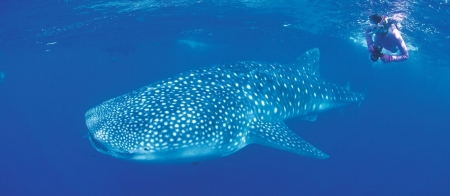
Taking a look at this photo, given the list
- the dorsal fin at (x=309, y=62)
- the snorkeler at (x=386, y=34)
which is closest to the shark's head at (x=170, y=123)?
the snorkeler at (x=386, y=34)

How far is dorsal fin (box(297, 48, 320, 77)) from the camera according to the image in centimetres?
943

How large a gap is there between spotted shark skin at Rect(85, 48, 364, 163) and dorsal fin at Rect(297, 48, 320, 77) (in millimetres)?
687

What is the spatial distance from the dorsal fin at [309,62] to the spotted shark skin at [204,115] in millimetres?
687

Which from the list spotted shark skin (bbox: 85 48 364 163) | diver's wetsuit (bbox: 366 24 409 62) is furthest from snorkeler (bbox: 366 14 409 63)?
spotted shark skin (bbox: 85 48 364 163)

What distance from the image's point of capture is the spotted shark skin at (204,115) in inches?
187

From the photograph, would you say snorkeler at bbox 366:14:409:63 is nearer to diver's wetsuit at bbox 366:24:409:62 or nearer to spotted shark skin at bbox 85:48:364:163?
diver's wetsuit at bbox 366:24:409:62

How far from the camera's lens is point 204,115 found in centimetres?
549

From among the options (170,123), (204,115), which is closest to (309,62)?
(204,115)

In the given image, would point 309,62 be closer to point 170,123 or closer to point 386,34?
point 386,34

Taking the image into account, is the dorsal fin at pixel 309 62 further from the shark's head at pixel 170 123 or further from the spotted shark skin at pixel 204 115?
the shark's head at pixel 170 123

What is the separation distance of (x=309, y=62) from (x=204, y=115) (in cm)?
526

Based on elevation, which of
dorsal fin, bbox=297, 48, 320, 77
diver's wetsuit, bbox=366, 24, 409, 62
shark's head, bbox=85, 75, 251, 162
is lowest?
dorsal fin, bbox=297, 48, 320, 77

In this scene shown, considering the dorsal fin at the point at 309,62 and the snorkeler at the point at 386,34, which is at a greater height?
the snorkeler at the point at 386,34

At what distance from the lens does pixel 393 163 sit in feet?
71.3
